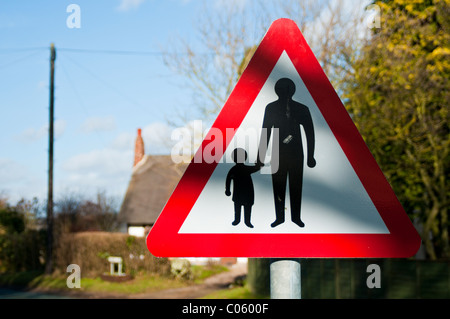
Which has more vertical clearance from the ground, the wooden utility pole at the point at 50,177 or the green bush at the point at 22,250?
the wooden utility pole at the point at 50,177

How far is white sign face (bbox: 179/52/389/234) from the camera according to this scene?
2.19 m

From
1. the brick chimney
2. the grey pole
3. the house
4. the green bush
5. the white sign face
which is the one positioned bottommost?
the green bush

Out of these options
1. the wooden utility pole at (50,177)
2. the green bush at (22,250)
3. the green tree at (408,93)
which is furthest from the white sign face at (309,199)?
the green bush at (22,250)

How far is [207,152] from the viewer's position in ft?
7.41

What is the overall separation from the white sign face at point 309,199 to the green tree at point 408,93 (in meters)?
13.3

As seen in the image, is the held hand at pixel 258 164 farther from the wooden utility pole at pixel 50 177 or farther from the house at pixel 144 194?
the house at pixel 144 194

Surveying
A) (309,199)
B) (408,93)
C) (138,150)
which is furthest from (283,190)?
(138,150)

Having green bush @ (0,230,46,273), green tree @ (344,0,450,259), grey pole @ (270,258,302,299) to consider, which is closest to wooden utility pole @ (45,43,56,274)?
green bush @ (0,230,46,273)

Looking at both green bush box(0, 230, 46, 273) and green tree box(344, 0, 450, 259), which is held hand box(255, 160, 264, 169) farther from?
green bush box(0, 230, 46, 273)

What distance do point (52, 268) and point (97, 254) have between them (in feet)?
12.4

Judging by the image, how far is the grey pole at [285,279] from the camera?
207 centimetres

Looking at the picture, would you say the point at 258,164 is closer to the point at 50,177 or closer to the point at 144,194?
the point at 50,177

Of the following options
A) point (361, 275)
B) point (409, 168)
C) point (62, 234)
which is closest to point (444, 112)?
point (409, 168)

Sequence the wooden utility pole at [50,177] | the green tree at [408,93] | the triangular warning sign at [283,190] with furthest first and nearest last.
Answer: the wooden utility pole at [50,177] < the green tree at [408,93] < the triangular warning sign at [283,190]
